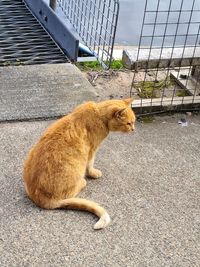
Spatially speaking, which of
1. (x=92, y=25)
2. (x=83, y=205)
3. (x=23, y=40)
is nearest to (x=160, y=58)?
(x=92, y=25)

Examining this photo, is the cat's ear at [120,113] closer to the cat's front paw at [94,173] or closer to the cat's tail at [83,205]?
the cat's front paw at [94,173]

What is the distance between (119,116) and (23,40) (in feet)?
8.25

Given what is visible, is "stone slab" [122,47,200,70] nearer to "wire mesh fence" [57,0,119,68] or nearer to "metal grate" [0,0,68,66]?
"wire mesh fence" [57,0,119,68]

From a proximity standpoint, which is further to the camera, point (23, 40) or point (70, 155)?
point (23, 40)

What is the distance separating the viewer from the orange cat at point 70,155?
2.85 meters

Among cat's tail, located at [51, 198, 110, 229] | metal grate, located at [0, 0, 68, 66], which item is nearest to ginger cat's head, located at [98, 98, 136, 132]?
cat's tail, located at [51, 198, 110, 229]

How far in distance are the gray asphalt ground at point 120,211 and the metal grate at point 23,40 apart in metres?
1.25

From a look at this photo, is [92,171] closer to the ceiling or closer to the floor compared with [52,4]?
closer to the floor

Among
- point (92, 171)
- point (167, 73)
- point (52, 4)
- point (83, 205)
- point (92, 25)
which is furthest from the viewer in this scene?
point (52, 4)

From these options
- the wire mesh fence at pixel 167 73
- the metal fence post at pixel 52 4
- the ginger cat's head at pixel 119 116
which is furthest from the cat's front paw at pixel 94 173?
the metal fence post at pixel 52 4

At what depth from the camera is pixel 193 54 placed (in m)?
4.14

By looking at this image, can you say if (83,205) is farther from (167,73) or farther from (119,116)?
(167,73)

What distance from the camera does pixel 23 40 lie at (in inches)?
207

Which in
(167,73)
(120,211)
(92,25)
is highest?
(92,25)
